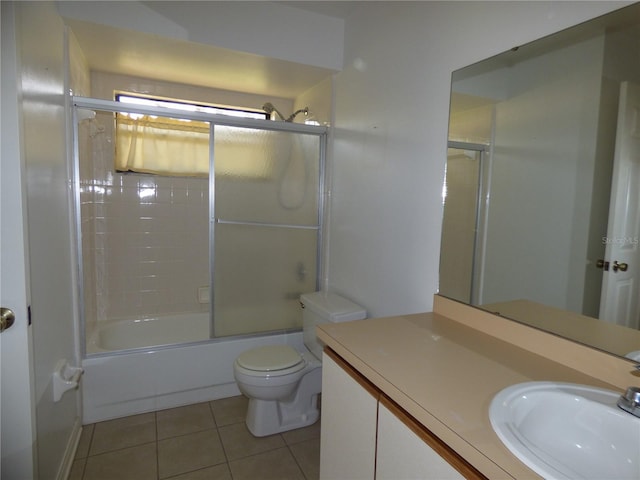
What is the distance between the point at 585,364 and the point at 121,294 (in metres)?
3.10

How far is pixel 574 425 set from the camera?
34.2 inches

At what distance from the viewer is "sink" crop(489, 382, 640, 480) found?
78cm

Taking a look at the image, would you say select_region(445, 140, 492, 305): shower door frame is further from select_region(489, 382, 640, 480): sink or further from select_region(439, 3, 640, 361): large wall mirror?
select_region(489, 382, 640, 480): sink

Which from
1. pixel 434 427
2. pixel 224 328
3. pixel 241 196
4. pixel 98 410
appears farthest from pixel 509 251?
pixel 98 410

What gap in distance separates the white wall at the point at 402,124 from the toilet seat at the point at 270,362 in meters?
0.52

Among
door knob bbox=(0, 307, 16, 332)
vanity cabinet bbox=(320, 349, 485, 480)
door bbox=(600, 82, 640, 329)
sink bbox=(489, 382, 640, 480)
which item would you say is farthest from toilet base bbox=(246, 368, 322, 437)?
door bbox=(600, 82, 640, 329)

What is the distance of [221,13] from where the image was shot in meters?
2.24

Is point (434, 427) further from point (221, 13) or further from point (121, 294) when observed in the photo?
point (121, 294)

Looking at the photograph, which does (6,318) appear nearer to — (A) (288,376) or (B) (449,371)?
(A) (288,376)

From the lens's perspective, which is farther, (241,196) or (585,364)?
(241,196)

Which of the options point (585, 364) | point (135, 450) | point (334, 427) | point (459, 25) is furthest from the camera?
point (135, 450)

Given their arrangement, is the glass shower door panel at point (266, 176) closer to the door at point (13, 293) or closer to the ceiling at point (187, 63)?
the ceiling at point (187, 63)

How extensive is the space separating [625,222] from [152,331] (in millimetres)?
3129

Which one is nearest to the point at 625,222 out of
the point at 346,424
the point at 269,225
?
the point at 346,424
